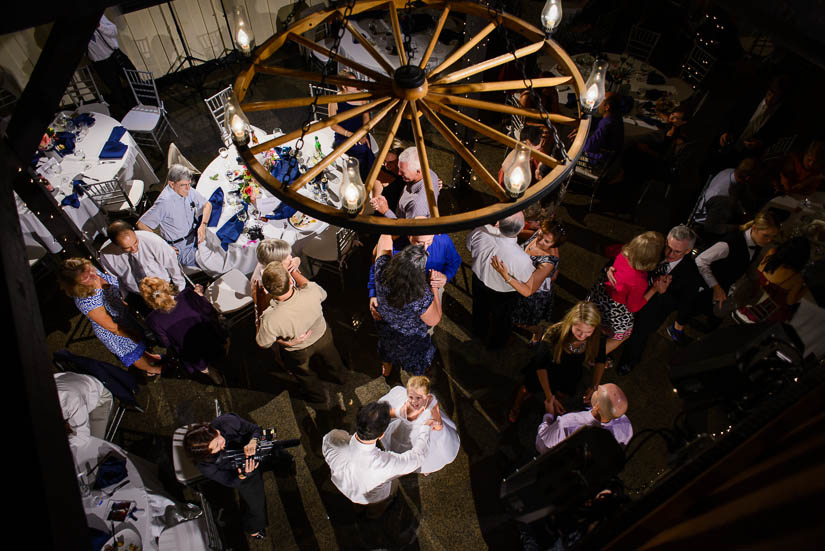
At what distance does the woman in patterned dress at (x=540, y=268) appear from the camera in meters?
3.79

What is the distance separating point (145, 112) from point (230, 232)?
9.80ft

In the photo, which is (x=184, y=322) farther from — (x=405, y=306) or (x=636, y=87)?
(x=636, y=87)

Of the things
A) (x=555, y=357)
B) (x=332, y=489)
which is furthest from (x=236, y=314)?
(x=555, y=357)

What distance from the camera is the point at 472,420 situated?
427cm

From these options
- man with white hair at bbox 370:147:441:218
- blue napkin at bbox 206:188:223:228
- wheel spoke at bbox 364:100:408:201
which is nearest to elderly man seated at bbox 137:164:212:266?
blue napkin at bbox 206:188:223:228

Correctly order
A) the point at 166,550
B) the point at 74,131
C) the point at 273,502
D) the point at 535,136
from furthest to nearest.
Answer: the point at 74,131, the point at 535,136, the point at 273,502, the point at 166,550

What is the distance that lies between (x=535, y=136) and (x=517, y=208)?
3.21 m

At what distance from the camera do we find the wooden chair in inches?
232

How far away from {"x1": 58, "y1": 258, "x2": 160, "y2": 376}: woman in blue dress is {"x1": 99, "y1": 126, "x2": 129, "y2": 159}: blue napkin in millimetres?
1622

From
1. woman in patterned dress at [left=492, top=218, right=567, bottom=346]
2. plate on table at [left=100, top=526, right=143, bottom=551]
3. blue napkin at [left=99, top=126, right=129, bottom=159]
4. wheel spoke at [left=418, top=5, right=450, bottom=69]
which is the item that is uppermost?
blue napkin at [left=99, top=126, right=129, bottom=159]

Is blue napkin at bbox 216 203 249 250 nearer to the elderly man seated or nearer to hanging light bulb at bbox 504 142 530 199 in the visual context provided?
the elderly man seated

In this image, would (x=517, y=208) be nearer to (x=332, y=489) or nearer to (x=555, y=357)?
(x=555, y=357)

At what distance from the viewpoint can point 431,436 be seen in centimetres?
342

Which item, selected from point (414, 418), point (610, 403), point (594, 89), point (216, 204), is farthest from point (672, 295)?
point (216, 204)
